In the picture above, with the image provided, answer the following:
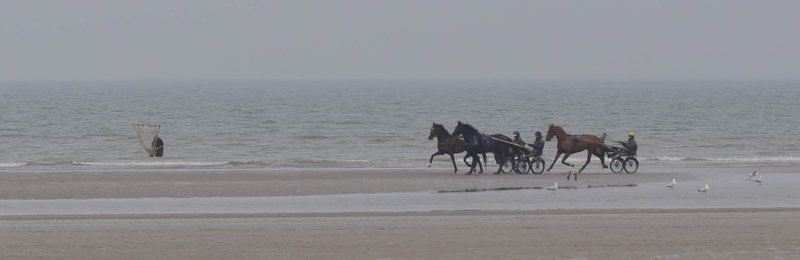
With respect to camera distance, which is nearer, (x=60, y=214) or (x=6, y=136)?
(x=60, y=214)

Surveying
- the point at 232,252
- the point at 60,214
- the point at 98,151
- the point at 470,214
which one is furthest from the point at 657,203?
the point at 98,151

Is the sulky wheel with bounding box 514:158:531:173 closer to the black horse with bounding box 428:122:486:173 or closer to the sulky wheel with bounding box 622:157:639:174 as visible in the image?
the black horse with bounding box 428:122:486:173

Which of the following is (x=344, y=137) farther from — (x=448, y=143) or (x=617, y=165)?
(x=617, y=165)

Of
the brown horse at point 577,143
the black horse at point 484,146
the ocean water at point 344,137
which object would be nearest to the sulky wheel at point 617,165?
the brown horse at point 577,143

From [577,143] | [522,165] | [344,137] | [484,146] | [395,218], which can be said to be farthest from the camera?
[344,137]

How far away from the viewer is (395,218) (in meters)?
17.6

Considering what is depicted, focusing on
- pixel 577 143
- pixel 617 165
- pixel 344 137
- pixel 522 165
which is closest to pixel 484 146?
pixel 522 165

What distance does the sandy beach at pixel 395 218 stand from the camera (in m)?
14.3

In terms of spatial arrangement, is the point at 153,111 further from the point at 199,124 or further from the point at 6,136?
the point at 6,136

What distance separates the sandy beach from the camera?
14.3 m

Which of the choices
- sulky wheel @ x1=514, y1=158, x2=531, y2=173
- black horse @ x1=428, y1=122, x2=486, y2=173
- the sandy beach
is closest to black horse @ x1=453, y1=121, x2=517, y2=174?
black horse @ x1=428, y1=122, x2=486, y2=173

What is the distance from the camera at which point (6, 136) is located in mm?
49938

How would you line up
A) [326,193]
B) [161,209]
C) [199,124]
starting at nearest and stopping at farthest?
[161,209]
[326,193]
[199,124]

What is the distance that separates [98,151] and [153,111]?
1783 inches
